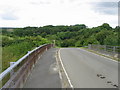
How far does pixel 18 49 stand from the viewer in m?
26.5

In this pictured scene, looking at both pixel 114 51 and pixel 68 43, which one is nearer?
pixel 114 51

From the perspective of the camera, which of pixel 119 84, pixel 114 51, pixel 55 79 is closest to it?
pixel 119 84

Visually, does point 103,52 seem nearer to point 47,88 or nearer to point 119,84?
point 119,84

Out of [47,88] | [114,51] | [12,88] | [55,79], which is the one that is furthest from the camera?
[114,51]

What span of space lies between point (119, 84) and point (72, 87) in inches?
87.1

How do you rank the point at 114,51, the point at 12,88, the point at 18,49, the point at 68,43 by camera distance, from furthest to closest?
Result: the point at 68,43 < the point at 18,49 < the point at 114,51 < the point at 12,88

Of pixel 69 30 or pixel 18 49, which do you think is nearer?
pixel 18 49

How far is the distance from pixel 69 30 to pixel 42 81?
154944mm

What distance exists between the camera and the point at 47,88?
8.54m

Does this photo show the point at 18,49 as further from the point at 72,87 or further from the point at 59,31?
the point at 59,31

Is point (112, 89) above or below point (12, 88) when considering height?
below

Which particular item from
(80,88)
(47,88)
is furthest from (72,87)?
(47,88)

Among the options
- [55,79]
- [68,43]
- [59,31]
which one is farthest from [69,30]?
[55,79]

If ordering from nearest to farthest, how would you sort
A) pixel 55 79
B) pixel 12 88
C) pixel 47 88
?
pixel 12 88
pixel 47 88
pixel 55 79
